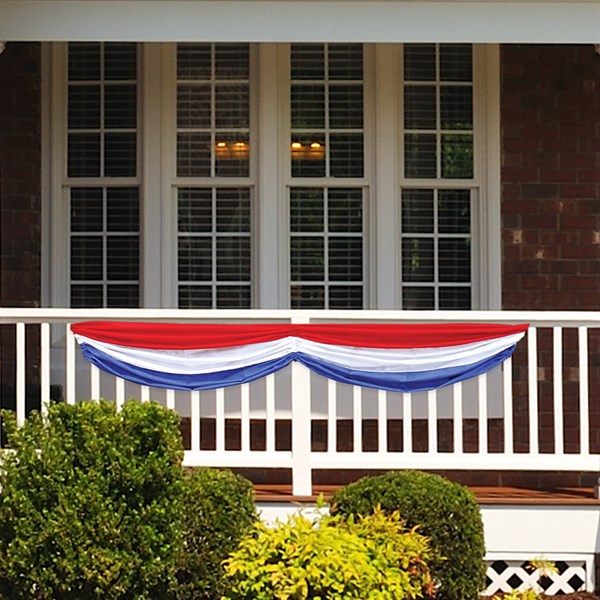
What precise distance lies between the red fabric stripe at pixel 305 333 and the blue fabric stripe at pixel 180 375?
4.9 inches

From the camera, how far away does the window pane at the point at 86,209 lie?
957cm

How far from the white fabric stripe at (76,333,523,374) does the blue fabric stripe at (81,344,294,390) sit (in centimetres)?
3

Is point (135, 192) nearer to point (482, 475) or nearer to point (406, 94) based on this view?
point (406, 94)

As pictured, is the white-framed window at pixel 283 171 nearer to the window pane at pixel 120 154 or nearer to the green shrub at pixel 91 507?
the window pane at pixel 120 154

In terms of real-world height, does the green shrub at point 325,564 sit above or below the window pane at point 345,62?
below

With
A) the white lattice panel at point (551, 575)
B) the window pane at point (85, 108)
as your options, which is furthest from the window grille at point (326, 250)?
the white lattice panel at point (551, 575)

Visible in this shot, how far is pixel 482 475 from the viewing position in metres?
9.25

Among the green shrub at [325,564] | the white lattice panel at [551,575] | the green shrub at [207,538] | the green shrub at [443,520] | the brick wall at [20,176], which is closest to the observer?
the green shrub at [325,564]

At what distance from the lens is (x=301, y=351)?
25.5 feet

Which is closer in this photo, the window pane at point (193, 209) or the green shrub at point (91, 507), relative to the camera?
the green shrub at point (91, 507)

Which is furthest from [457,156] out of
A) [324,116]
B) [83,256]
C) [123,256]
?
[83,256]

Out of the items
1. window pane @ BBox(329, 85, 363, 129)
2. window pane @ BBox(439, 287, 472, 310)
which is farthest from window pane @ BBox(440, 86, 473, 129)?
window pane @ BBox(439, 287, 472, 310)

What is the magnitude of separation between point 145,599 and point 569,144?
5.10 m

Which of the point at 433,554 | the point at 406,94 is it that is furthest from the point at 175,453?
the point at 406,94
